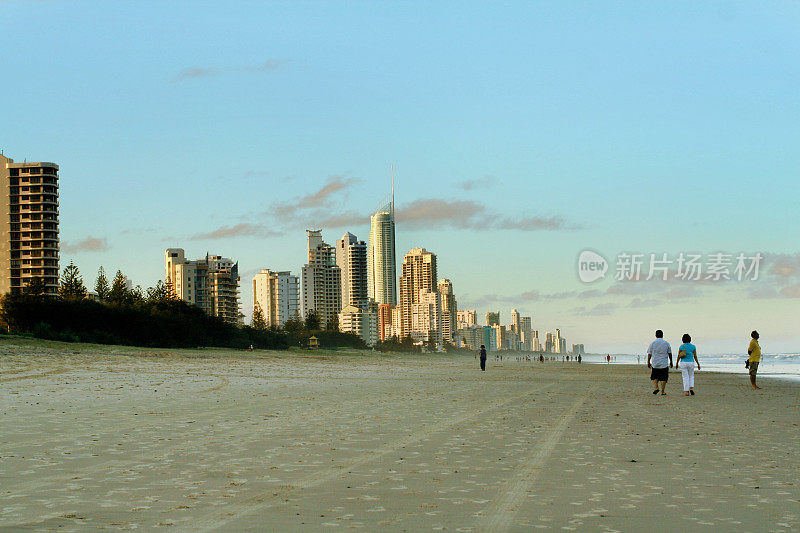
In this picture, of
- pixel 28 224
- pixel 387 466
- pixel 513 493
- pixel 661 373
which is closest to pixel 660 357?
pixel 661 373

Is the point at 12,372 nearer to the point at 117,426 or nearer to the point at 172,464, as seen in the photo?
the point at 117,426

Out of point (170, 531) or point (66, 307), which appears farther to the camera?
point (66, 307)

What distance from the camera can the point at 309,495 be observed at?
865cm

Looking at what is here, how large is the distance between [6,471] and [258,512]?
436 cm

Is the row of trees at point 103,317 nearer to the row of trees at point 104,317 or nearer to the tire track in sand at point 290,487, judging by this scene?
the row of trees at point 104,317

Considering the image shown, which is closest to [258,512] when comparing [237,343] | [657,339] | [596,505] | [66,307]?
[596,505]

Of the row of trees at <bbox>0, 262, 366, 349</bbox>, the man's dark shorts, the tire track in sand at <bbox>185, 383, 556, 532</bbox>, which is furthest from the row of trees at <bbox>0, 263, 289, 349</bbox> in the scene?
the tire track in sand at <bbox>185, 383, 556, 532</bbox>

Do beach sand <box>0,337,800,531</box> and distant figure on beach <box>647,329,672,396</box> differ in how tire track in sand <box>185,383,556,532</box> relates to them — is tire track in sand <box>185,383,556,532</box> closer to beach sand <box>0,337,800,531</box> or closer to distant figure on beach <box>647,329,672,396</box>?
beach sand <box>0,337,800,531</box>

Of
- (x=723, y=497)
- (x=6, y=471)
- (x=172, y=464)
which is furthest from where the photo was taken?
(x=172, y=464)

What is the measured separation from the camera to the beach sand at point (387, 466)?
24.5 feet

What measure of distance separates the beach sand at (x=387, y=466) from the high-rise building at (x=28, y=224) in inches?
6991

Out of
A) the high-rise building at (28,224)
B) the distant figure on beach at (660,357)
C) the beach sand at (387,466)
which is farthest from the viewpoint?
the high-rise building at (28,224)

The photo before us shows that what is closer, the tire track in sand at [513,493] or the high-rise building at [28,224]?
the tire track in sand at [513,493]

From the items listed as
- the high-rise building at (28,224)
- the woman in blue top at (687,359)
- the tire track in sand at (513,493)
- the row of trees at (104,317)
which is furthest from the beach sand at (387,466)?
the high-rise building at (28,224)
